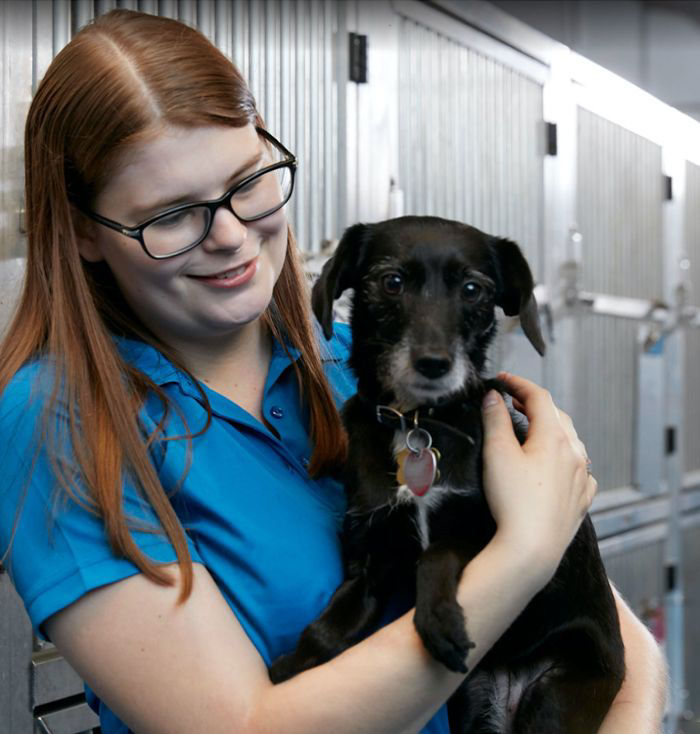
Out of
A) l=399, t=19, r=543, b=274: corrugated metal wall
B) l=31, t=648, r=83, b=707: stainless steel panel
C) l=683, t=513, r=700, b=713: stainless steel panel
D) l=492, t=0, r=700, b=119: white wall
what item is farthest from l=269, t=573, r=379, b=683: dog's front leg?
l=683, t=513, r=700, b=713: stainless steel panel

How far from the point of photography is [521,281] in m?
1.17

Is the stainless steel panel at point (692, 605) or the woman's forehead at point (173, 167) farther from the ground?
the woman's forehead at point (173, 167)

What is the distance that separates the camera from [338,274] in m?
1.16

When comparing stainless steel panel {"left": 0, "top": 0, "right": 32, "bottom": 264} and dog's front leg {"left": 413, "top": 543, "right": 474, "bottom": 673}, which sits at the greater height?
stainless steel panel {"left": 0, "top": 0, "right": 32, "bottom": 264}

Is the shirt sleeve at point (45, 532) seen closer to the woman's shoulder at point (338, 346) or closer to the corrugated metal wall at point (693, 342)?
the woman's shoulder at point (338, 346)

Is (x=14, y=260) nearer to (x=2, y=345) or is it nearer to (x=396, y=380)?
(x=2, y=345)

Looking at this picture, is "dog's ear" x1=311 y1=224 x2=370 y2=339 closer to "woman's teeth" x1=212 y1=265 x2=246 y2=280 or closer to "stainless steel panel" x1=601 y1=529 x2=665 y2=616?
"woman's teeth" x1=212 y1=265 x2=246 y2=280

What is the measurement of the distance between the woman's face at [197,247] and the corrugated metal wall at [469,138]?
1.19 meters

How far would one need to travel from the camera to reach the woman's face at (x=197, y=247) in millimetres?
921

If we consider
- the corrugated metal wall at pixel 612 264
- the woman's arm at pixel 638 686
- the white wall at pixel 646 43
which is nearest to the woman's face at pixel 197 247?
the woman's arm at pixel 638 686

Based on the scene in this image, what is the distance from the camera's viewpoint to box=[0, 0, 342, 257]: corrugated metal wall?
1.38 meters

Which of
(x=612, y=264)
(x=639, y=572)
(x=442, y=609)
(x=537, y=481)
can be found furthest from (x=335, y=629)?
(x=639, y=572)

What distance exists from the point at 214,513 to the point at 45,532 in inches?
6.3

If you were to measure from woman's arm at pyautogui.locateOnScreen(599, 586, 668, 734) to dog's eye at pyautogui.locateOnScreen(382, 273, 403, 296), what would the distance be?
504mm
